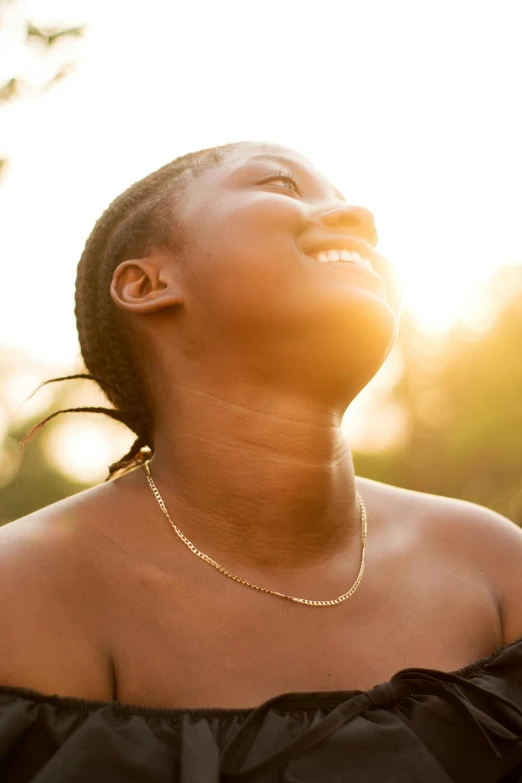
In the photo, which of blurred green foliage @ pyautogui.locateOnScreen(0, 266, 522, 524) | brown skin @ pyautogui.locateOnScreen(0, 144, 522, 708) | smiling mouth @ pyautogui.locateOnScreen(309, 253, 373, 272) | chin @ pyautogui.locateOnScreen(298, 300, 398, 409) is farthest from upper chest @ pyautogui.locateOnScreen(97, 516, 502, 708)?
blurred green foliage @ pyautogui.locateOnScreen(0, 266, 522, 524)

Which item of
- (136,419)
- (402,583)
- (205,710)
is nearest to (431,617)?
(402,583)

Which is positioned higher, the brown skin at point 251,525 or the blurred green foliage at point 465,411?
the brown skin at point 251,525

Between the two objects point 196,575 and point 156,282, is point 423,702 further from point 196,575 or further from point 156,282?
point 156,282

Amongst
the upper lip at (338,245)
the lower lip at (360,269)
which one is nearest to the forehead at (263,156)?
the upper lip at (338,245)

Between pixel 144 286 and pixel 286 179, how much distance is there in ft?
2.11

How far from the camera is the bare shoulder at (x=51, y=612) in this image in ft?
6.70

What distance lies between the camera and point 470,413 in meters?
21.2

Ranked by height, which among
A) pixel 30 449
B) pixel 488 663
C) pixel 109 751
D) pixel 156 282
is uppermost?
pixel 156 282

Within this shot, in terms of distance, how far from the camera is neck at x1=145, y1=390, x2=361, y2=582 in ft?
8.55

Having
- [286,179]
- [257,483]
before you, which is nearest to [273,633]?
[257,483]

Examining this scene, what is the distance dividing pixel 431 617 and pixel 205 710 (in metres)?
0.80

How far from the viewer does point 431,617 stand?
2559 millimetres

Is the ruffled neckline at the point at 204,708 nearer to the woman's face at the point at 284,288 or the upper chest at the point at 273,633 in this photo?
the upper chest at the point at 273,633

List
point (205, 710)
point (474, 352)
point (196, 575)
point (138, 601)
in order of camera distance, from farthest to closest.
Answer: point (474, 352) → point (196, 575) → point (138, 601) → point (205, 710)
